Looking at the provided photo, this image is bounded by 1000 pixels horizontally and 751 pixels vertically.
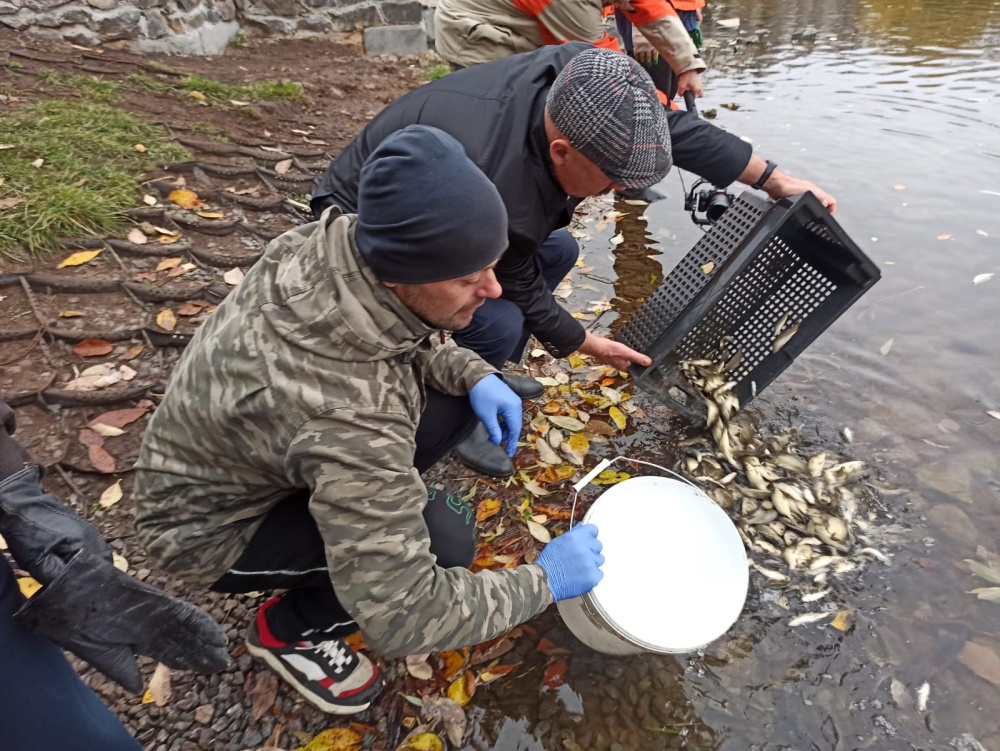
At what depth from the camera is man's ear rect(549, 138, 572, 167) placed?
2102mm

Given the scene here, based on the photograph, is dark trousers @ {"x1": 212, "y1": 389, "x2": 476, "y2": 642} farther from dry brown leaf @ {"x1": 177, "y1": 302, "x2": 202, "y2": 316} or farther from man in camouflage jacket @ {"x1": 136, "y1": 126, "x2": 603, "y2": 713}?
dry brown leaf @ {"x1": 177, "y1": 302, "x2": 202, "y2": 316}

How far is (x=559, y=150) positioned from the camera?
2.14 metres

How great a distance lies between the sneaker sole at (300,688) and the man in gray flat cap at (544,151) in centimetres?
91

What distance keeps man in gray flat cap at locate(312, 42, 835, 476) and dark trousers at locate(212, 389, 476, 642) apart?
A: 0.13 metres

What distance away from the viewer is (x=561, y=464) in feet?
9.77

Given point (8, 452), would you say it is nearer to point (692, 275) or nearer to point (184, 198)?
point (692, 275)

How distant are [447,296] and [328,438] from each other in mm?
421

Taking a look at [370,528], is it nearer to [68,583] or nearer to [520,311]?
[68,583]

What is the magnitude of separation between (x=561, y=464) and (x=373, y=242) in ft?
5.98

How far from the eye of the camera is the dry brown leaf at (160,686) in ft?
6.47

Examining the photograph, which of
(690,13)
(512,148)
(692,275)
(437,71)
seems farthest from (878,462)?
(437,71)

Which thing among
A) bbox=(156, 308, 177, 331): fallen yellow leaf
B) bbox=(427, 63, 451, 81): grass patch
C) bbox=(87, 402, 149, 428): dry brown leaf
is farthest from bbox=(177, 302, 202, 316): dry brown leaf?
bbox=(427, 63, 451, 81): grass patch

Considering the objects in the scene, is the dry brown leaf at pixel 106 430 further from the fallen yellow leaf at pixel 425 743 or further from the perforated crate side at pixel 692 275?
the perforated crate side at pixel 692 275

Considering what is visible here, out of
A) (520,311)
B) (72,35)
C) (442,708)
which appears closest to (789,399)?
(520,311)
